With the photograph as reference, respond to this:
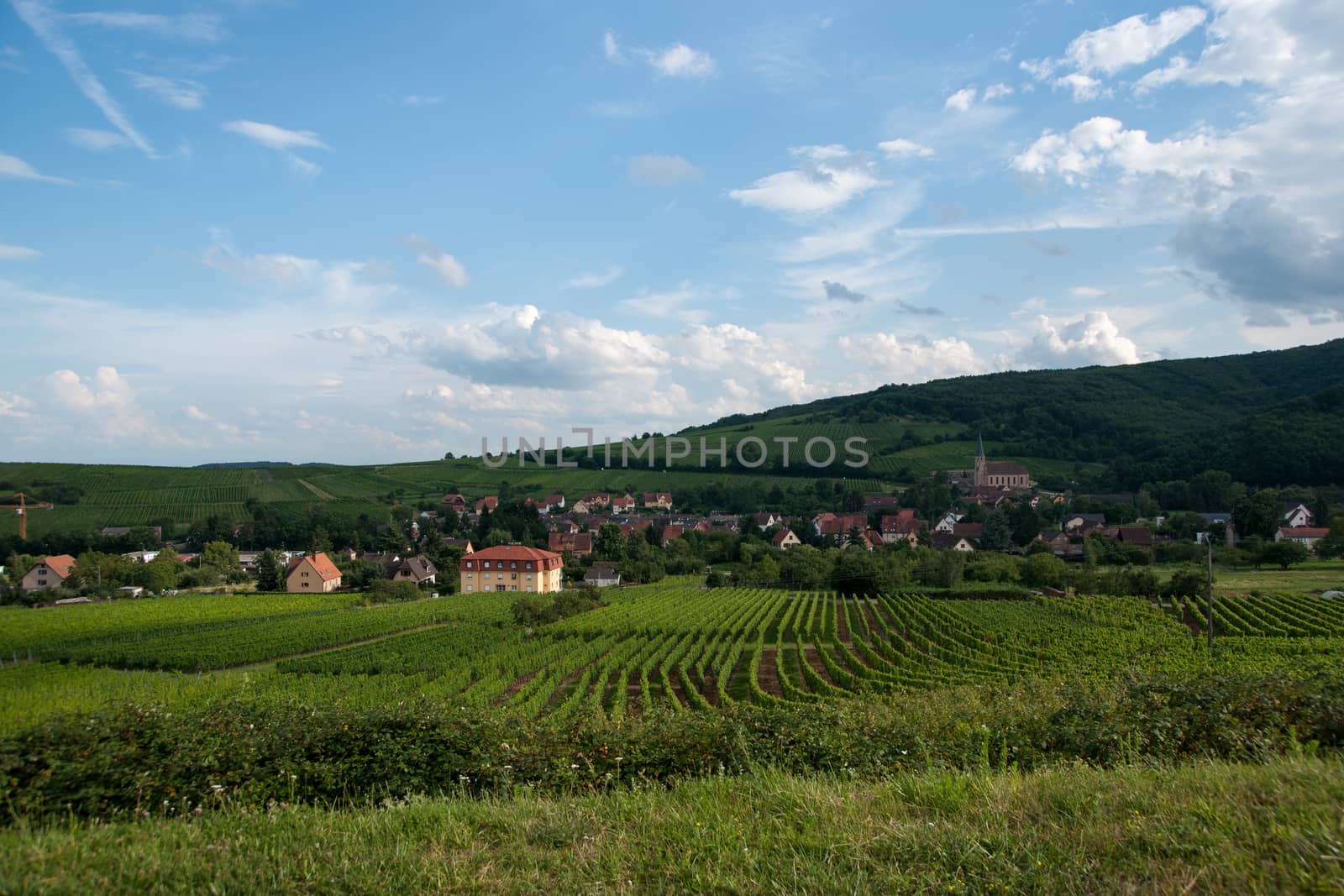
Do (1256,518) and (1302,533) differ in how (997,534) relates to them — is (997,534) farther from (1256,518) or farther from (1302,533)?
(1302,533)

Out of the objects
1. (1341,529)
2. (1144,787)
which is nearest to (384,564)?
(1144,787)

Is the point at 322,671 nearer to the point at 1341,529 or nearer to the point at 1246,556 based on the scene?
the point at 1246,556

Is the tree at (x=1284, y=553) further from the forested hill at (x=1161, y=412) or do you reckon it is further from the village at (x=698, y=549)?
the forested hill at (x=1161, y=412)

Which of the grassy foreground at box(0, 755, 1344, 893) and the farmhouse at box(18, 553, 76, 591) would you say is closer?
the grassy foreground at box(0, 755, 1344, 893)

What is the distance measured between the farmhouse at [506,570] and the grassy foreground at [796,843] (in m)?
56.7

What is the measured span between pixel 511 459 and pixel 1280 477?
373ft

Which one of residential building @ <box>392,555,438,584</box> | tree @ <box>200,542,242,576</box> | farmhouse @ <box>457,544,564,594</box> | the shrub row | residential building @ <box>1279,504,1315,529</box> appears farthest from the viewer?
residential building @ <box>1279,504,1315,529</box>

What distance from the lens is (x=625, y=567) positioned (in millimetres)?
67750

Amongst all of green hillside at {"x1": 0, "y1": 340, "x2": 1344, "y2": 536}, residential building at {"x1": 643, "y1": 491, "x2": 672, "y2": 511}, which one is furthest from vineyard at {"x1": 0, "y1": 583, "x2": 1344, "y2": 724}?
residential building at {"x1": 643, "y1": 491, "x2": 672, "y2": 511}

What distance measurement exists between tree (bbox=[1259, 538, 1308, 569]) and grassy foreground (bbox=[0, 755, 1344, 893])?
224 ft

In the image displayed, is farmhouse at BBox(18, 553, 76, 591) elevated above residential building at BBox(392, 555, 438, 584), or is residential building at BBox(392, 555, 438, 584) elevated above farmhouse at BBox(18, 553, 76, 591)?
farmhouse at BBox(18, 553, 76, 591)

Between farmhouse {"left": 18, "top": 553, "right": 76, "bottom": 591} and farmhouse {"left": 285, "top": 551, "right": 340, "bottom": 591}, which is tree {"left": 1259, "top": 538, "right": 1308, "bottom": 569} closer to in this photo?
farmhouse {"left": 285, "top": 551, "right": 340, "bottom": 591}

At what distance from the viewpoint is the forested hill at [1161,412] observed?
9506cm

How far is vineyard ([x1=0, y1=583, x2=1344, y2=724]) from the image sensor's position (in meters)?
23.5
